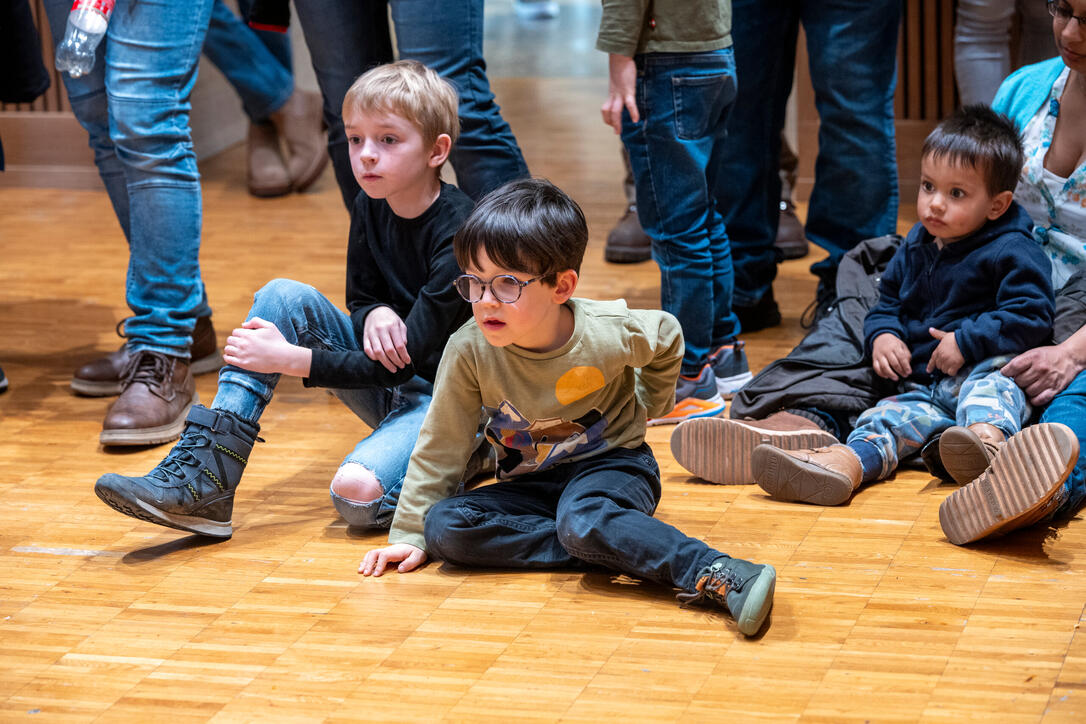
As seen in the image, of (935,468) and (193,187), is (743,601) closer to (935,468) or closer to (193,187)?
(935,468)

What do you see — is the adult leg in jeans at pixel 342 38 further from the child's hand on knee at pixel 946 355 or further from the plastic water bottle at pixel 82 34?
the child's hand on knee at pixel 946 355

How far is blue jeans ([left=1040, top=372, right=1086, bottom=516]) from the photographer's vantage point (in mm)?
1835

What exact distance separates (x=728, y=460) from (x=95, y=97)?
1.46 meters

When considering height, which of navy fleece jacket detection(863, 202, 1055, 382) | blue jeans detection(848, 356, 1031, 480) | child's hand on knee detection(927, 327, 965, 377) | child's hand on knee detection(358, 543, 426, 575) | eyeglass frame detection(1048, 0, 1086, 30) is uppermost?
eyeglass frame detection(1048, 0, 1086, 30)

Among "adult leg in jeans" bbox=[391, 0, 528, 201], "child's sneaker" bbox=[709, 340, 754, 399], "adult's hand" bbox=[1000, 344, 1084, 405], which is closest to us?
"adult's hand" bbox=[1000, 344, 1084, 405]

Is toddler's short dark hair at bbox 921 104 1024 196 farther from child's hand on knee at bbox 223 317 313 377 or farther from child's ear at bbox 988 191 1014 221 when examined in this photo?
child's hand on knee at bbox 223 317 313 377

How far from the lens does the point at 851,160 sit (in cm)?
265

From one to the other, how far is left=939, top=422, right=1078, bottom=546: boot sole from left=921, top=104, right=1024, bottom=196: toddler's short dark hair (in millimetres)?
533

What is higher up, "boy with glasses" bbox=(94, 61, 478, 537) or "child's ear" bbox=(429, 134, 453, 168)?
"child's ear" bbox=(429, 134, 453, 168)

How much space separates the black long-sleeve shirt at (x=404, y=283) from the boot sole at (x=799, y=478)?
52 centimetres

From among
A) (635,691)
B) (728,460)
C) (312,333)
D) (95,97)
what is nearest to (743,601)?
(635,691)

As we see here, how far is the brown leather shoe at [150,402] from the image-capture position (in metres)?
2.35

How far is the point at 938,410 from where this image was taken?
83.3 inches

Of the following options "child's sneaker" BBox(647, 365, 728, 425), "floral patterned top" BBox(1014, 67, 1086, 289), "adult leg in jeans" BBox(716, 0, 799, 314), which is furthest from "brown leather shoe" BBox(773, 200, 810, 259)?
"floral patterned top" BBox(1014, 67, 1086, 289)
